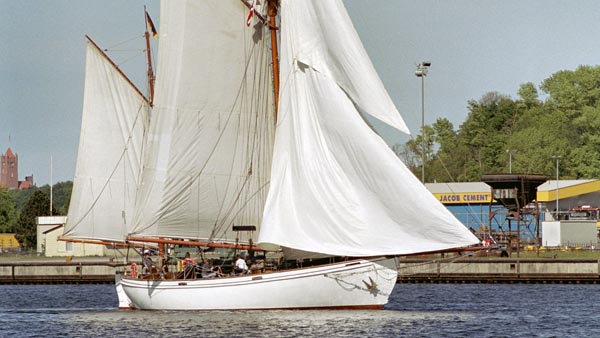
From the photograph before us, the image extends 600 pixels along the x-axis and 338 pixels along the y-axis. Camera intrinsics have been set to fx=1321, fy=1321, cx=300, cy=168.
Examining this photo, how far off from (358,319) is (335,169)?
6.70 meters

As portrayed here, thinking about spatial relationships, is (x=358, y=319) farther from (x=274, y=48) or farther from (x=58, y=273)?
(x=58, y=273)

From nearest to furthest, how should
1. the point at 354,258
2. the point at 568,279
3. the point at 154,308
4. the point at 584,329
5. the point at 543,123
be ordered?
the point at 584,329 < the point at 354,258 < the point at 154,308 < the point at 568,279 < the point at 543,123

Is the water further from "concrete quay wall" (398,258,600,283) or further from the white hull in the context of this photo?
"concrete quay wall" (398,258,600,283)

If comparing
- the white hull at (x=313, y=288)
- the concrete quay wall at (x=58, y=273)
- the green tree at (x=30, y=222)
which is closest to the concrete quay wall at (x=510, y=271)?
the concrete quay wall at (x=58, y=273)

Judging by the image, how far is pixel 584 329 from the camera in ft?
166

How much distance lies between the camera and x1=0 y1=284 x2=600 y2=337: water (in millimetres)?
48469

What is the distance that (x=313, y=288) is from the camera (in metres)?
54.1

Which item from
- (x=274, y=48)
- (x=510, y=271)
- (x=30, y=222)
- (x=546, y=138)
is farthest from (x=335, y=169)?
(x=546, y=138)

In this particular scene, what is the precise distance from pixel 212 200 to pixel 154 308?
544 centimetres

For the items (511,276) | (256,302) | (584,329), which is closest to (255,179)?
(256,302)

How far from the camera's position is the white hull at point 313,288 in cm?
5381

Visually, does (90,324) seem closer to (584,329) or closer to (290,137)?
(290,137)

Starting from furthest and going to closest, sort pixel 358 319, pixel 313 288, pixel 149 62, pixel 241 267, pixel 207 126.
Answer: pixel 149 62 < pixel 207 126 < pixel 241 267 < pixel 313 288 < pixel 358 319

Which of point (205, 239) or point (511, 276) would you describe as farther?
point (511, 276)
